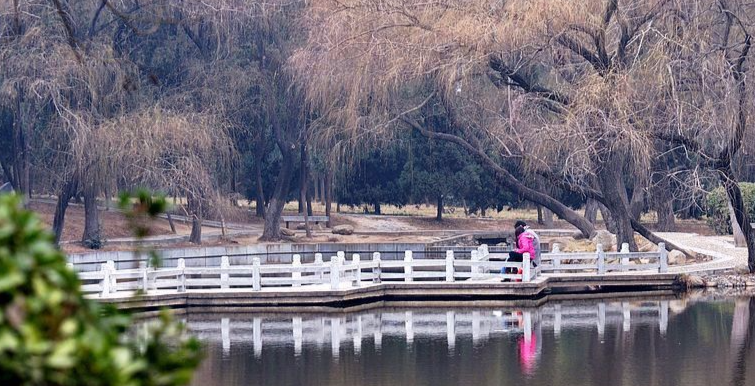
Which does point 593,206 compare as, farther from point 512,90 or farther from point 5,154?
point 5,154

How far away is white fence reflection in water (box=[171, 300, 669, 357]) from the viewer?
18.5 metres

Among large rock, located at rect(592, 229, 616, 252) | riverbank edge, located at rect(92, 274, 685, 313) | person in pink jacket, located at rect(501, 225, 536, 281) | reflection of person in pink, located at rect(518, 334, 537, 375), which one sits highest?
person in pink jacket, located at rect(501, 225, 536, 281)

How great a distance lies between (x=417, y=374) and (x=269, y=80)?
82.1ft

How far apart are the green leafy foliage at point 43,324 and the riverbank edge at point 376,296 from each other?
18.6 m

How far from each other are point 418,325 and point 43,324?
1770 cm

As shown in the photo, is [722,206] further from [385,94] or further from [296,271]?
[296,271]

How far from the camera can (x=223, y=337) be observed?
18.9 m

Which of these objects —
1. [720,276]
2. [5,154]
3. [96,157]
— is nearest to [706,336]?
[720,276]

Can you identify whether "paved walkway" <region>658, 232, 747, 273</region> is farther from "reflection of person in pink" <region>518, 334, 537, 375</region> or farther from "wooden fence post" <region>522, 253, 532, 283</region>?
"reflection of person in pink" <region>518, 334, 537, 375</region>

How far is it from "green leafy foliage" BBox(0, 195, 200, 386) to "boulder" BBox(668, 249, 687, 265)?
26637 mm

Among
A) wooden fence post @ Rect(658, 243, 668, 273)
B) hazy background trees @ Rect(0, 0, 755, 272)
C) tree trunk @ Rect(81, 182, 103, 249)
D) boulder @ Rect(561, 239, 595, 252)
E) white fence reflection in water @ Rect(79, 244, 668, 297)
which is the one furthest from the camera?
tree trunk @ Rect(81, 182, 103, 249)

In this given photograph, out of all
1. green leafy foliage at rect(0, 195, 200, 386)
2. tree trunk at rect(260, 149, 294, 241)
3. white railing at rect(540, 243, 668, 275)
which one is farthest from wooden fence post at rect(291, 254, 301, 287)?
green leafy foliage at rect(0, 195, 200, 386)

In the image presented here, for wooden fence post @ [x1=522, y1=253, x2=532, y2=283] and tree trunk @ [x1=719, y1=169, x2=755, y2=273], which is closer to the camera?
wooden fence post @ [x1=522, y1=253, x2=532, y2=283]

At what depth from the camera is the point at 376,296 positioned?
23.0 m
